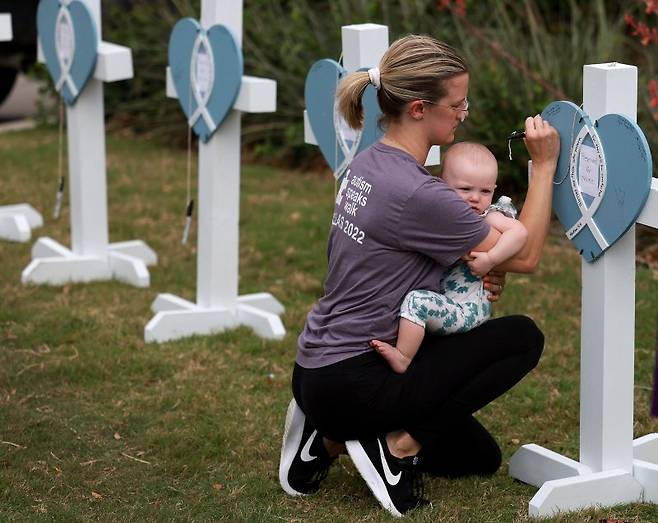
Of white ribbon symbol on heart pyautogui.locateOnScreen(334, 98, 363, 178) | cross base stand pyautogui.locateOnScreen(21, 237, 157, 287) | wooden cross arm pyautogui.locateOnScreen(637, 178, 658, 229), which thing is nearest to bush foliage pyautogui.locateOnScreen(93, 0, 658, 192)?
white ribbon symbol on heart pyautogui.locateOnScreen(334, 98, 363, 178)

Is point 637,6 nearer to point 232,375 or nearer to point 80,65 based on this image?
point 80,65

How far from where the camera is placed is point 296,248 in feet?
20.9

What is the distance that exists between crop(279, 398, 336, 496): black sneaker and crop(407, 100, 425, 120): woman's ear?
0.88 metres

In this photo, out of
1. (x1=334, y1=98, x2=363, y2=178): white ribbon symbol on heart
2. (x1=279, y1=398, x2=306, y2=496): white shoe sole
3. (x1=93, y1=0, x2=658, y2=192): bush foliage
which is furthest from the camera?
(x1=93, y1=0, x2=658, y2=192): bush foliage

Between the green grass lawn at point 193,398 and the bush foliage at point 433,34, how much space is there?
0.86 m

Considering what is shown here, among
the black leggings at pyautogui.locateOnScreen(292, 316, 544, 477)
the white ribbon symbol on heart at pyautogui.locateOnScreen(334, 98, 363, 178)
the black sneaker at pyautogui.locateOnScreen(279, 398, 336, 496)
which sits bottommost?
the black sneaker at pyautogui.locateOnScreen(279, 398, 336, 496)

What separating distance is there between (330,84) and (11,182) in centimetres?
401

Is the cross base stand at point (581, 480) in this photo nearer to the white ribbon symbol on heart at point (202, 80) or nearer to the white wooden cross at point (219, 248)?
the white wooden cross at point (219, 248)

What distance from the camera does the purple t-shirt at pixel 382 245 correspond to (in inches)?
→ 126

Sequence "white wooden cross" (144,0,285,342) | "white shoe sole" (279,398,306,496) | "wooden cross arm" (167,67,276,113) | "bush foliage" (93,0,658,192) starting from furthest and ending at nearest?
"bush foliage" (93,0,658,192) → "white wooden cross" (144,0,285,342) → "wooden cross arm" (167,67,276,113) → "white shoe sole" (279,398,306,496)

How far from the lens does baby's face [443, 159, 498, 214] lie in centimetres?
332

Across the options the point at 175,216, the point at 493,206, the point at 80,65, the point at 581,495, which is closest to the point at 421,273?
the point at 493,206

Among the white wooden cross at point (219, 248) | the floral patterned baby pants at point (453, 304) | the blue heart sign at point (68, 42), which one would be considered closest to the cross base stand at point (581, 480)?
the floral patterned baby pants at point (453, 304)

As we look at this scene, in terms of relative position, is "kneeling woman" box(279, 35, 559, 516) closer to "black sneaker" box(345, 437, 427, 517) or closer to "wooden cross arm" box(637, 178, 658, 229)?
"black sneaker" box(345, 437, 427, 517)
